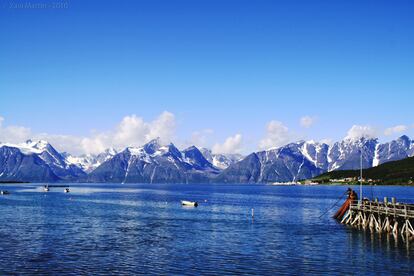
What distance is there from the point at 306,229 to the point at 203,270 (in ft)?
126

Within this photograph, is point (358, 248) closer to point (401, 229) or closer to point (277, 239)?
point (277, 239)

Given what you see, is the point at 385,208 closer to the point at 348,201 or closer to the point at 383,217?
the point at 383,217

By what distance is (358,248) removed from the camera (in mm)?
59906

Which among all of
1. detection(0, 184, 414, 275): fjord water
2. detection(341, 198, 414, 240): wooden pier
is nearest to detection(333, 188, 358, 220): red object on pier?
detection(341, 198, 414, 240): wooden pier

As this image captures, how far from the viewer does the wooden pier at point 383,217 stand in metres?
68.3

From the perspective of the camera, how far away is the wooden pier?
6831 centimetres

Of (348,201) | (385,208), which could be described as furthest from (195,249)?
(348,201)

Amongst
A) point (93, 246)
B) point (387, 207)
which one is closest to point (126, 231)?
point (93, 246)

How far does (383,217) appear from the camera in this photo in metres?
79.9

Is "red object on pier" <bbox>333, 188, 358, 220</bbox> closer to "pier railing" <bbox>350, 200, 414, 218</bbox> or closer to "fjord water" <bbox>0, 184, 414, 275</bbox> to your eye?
"pier railing" <bbox>350, 200, 414, 218</bbox>

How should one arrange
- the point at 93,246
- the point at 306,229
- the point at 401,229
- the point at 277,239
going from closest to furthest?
the point at 93,246 → the point at 277,239 → the point at 401,229 → the point at 306,229

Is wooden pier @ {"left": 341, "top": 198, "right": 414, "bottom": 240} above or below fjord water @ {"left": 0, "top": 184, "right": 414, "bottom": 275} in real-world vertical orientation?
above

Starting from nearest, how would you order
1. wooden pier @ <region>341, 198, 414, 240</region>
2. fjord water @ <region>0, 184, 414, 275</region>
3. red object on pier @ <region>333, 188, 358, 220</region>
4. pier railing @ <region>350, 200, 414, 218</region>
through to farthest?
fjord water @ <region>0, 184, 414, 275</region> < wooden pier @ <region>341, 198, 414, 240</region> < pier railing @ <region>350, 200, 414, 218</region> < red object on pier @ <region>333, 188, 358, 220</region>

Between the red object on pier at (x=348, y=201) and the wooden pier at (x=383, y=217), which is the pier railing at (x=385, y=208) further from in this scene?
the red object on pier at (x=348, y=201)
